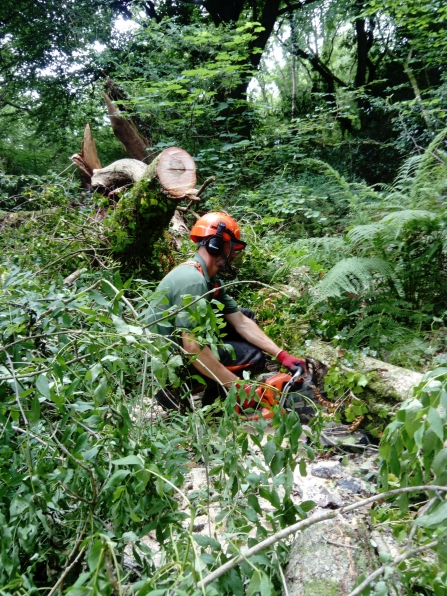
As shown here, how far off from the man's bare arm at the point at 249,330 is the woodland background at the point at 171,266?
36cm

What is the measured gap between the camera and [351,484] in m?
2.46

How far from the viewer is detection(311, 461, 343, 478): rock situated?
8.54 ft

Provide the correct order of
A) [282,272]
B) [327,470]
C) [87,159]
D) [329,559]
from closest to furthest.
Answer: [329,559], [327,470], [282,272], [87,159]

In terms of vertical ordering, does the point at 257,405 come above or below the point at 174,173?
below

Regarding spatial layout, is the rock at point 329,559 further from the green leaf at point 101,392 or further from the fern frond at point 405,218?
the fern frond at point 405,218

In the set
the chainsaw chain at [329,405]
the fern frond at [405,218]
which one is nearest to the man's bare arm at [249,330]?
the chainsaw chain at [329,405]

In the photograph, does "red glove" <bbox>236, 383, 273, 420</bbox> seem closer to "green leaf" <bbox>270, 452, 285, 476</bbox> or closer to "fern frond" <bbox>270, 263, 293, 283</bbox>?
"green leaf" <bbox>270, 452, 285, 476</bbox>

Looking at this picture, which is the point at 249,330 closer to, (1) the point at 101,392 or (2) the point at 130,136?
(1) the point at 101,392

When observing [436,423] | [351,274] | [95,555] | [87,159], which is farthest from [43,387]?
[87,159]

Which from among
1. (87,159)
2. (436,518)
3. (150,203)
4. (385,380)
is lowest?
(385,380)

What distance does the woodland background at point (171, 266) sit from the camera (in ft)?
4.12

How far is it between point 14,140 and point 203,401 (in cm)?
1059

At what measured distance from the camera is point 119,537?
1325mm

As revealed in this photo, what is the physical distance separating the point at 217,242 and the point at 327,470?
181 centimetres
